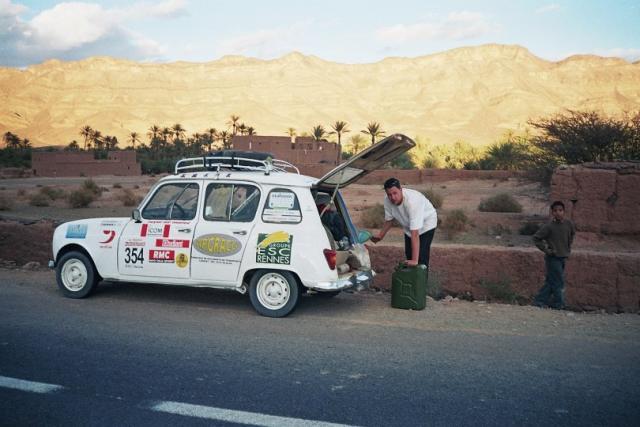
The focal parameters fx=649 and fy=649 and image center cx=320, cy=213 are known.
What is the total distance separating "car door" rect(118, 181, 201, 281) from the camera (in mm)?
7676

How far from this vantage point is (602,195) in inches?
590

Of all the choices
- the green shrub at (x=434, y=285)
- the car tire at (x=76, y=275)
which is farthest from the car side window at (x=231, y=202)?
the green shrub at (x=434, y=285)

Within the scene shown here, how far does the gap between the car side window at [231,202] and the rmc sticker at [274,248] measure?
0.36 meters

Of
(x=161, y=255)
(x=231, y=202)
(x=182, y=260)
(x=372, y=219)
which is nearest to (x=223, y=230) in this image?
(x=231, y=202)

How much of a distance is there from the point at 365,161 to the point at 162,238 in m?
2.62

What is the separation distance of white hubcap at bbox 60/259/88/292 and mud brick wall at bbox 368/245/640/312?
3837 mm

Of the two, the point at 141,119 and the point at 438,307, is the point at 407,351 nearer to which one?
the point at 438,307

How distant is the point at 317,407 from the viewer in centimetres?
458

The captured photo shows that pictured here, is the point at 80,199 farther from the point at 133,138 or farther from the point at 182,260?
the point at 133,138

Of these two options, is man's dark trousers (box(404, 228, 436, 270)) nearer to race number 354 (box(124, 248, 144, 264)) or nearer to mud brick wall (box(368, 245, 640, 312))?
mud brick wall (box(368, 245, 640, 312))

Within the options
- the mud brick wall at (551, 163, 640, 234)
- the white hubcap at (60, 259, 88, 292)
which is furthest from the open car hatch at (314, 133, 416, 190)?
the mud brick wall at (551, 163, 640, 234)

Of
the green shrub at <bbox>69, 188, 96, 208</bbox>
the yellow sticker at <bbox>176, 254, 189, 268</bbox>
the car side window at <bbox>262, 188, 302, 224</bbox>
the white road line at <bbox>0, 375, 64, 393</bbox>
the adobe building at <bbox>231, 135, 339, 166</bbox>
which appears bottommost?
the white road line at <bbox>0, 375, 64, 393</bbox>

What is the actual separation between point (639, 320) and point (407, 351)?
3.21 metres

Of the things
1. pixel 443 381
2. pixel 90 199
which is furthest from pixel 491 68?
pixel 443 381
